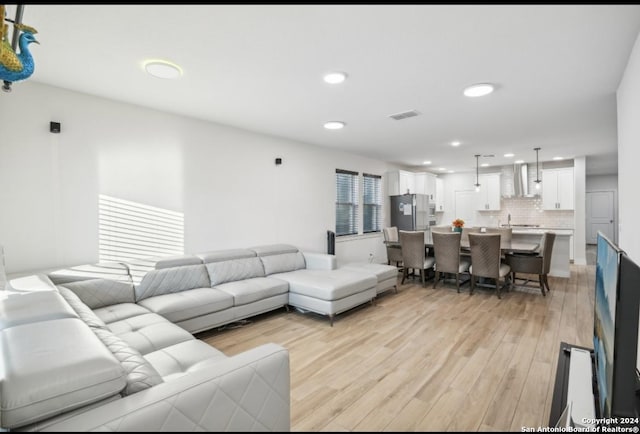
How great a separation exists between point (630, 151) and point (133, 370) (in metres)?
3.52

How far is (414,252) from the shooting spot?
5070 mm

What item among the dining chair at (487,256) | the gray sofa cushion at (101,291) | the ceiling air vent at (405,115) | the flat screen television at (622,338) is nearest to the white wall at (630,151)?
the flat screen television at (622,338)

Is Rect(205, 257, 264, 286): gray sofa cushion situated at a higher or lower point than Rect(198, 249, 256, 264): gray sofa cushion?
lower

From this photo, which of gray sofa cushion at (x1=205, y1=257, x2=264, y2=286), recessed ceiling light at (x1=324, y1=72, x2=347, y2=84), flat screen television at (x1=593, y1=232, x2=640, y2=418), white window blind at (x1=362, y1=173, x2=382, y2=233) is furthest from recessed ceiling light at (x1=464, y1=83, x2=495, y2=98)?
white window blind at (x1=362, y1=173, x2=382, y2=233)

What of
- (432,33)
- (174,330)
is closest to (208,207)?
(174,330)

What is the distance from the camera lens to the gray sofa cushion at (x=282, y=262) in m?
4.10

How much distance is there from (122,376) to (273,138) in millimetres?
4061

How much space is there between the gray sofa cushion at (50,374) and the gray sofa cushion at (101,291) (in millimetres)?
1587

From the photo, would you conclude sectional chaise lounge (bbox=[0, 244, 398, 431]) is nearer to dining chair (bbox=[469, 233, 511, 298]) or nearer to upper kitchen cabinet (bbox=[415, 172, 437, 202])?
dining chair (bbox=[469, 233, 511, 298])

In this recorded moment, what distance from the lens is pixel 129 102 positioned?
3301 mm

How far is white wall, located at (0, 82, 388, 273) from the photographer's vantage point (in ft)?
9.00

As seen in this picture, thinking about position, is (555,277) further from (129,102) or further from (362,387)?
(129,102)

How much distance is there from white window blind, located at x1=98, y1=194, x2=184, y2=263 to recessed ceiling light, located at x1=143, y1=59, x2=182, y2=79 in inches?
57.5

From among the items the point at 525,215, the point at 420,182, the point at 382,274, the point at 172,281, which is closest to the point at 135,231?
the point at 172,281
